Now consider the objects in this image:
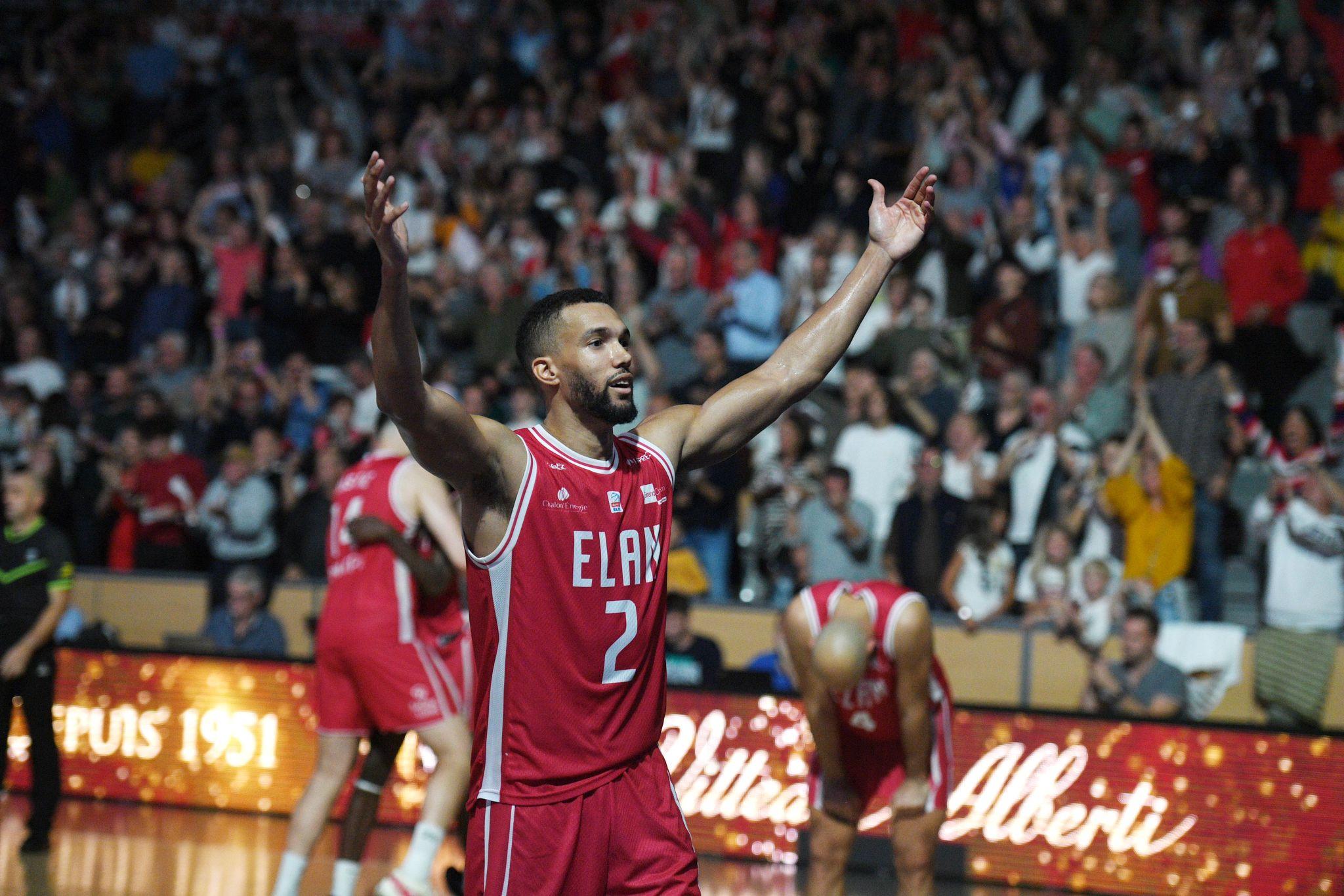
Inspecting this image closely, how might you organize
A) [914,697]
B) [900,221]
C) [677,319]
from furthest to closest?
1. [677,319]
2. [914,697]
3. [900,221]

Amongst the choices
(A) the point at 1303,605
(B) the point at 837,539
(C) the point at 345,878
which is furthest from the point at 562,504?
(A) the point at 1303,605

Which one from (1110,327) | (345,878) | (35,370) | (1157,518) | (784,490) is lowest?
(345,878)

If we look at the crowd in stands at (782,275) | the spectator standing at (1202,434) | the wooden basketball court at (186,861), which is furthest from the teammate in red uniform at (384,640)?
the spectator standing at (1202,434)

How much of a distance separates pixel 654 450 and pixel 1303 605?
6268 millimetres

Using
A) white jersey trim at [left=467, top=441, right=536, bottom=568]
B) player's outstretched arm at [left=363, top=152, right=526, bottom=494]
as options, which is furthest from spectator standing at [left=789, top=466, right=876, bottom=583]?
player's outstretched arm at [left=363, top=152, right=526, bottom=494]

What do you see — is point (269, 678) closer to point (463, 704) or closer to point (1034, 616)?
point (463, 704)

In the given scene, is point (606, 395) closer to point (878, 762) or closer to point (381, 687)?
point (878, 762)

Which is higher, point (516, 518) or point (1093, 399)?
point (1093, 399)

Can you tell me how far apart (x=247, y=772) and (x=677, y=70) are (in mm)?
7816

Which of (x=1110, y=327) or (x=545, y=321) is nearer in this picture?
(x=545, y=321)

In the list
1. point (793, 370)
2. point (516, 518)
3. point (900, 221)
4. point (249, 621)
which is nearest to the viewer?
point (516, 518)

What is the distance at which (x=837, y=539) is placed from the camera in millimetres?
10352

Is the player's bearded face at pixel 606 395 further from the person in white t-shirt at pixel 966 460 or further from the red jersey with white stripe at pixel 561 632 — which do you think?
the person in white t-shirt at pixel 966 460

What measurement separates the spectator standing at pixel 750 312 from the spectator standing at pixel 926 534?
2.18m
